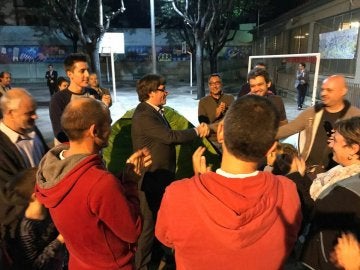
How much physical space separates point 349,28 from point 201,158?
13.1 metres

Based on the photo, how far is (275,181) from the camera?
1.42 meters

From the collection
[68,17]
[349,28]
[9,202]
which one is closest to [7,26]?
[68,17]

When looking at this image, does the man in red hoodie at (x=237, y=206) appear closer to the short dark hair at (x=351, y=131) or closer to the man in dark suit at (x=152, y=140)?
the short dark hair at (x=351, y=131)

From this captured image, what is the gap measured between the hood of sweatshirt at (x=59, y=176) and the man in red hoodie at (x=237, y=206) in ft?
1.63

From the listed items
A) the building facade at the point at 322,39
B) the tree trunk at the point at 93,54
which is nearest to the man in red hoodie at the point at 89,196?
the building facade at the point at 322,39

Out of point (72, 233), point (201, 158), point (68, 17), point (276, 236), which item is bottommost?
point (72, 233)

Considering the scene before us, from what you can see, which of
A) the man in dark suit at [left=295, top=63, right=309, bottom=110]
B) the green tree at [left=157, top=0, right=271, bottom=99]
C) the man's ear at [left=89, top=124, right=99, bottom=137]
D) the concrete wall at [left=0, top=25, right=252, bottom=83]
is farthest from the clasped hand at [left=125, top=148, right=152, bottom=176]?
the concrete wall at [left=0, top=25, right=252, bottom=83]

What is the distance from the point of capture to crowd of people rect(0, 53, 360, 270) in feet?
4.33

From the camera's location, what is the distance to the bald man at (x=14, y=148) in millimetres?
2074

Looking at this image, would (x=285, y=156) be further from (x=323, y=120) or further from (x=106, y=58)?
(x=106, y=58)

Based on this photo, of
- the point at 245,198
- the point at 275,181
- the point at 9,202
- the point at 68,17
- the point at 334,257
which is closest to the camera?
the point at 245,198

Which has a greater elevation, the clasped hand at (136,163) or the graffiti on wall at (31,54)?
the graffiti on wall at (31,54)

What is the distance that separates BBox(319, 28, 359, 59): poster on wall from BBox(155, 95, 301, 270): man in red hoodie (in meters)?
12.6

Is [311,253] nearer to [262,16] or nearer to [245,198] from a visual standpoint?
[245,198]
